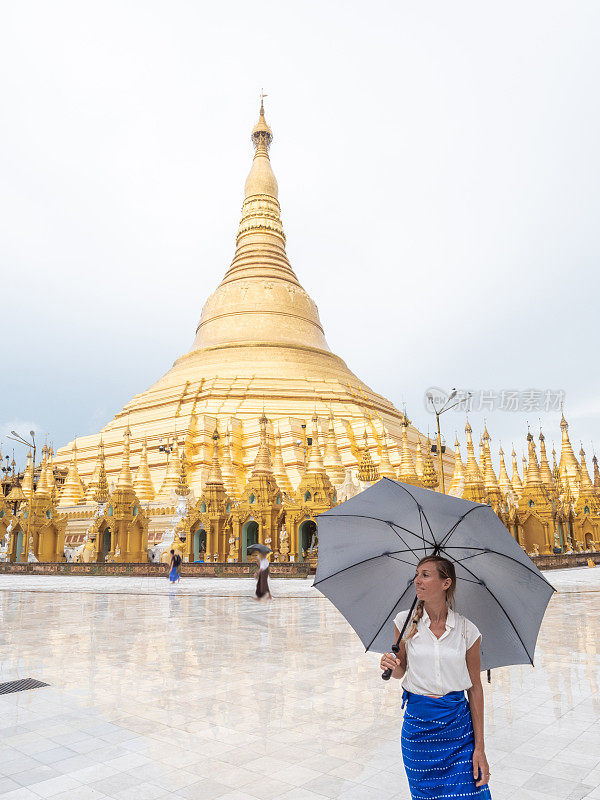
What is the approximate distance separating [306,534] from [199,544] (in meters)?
5.01

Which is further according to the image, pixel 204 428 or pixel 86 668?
pixel 204 428

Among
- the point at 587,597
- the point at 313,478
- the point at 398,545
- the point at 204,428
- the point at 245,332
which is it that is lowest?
the point at 587,597

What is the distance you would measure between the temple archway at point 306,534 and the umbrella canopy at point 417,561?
23.4 metres

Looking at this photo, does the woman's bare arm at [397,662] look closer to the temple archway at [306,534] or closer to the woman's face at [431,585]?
the woman's face at [431,585]

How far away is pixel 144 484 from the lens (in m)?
34.0

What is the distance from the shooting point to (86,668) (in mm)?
7145

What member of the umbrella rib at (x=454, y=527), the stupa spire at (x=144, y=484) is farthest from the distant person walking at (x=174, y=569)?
the umbrella rib at (x=454, y=527)

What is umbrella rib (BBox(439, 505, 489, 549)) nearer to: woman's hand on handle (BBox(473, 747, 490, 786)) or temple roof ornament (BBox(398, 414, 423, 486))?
woman's hand on handle (BBox(473, 747, 490, 786))

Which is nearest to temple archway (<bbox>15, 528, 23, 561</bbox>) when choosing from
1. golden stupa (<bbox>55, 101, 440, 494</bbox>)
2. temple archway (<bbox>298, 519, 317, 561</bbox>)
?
golden stupa (<bbox>55, 101, 440, 494</bbox>)

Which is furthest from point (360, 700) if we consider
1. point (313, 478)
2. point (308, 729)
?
point (313, 478)

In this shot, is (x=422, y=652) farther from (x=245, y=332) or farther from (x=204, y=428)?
(x=245, y=332)

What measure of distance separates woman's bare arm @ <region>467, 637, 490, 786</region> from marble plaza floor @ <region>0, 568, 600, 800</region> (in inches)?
53.8

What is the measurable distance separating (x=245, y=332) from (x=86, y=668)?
134 ft

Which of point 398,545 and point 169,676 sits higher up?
point 398,545
